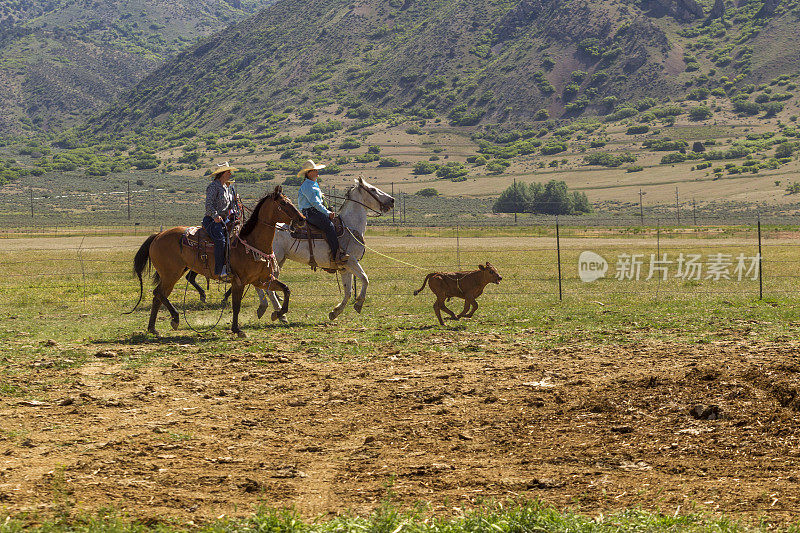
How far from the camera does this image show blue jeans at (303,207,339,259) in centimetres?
1686

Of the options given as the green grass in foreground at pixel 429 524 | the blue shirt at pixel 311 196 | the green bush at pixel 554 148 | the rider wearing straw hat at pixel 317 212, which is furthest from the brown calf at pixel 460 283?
the green bush at pixel 554 148

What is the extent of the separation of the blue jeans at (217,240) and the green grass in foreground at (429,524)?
28.2ft

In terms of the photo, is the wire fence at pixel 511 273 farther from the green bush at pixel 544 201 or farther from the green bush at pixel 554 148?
the green bush at pixel 554 148

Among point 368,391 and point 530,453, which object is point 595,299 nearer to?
point 368,391

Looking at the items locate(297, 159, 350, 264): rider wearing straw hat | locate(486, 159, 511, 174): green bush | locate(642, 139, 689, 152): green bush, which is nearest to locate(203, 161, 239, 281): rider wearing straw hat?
locate(297, 159, 350, 264): rider wearing straw hat

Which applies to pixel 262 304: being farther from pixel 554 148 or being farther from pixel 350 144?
pixel 350 144

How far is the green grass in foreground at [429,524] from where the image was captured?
225 inches

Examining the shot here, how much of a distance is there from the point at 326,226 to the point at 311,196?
67 centimetres

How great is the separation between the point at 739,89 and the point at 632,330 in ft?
549

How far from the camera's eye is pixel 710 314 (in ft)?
56.4

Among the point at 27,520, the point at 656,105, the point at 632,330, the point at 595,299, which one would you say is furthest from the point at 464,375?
the point at 656,105

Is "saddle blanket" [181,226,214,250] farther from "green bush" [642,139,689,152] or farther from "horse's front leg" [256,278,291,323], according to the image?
"green bush" [642,139,689,152]

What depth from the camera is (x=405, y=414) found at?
9141 millimetres

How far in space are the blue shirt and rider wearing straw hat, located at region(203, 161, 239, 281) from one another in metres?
2.24
